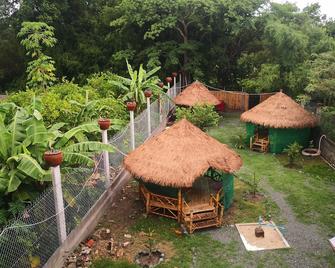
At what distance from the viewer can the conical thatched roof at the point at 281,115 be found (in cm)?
1816

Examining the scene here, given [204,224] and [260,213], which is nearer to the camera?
[204,224]

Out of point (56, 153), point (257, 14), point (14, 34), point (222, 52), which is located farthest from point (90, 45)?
point (56, 153)

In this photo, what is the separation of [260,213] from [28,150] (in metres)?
7.35

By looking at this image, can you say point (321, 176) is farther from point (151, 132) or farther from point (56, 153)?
point (56, 153)

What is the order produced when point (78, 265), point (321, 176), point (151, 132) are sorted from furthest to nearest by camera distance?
point (151, 132), point (321, 176), point (78, 265)

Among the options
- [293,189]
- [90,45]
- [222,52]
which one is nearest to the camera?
[293,189]

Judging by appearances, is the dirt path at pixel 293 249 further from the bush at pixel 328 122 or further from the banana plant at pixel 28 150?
the bush at pixel 328 122

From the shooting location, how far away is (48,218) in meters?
8.34

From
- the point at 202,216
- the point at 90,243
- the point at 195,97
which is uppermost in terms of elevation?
the point at 195,97

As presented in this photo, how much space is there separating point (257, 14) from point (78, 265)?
21636 mm

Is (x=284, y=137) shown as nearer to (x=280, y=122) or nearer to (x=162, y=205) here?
(x=280, y=122)

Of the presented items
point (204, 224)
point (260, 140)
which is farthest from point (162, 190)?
point (260, 140)

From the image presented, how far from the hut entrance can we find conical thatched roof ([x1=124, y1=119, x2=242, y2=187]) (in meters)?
6.75

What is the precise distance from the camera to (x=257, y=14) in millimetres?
26078
